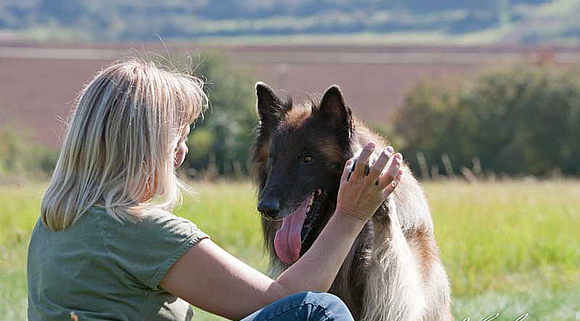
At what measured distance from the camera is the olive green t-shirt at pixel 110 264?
3158 millimetres

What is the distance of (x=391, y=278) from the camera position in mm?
4496

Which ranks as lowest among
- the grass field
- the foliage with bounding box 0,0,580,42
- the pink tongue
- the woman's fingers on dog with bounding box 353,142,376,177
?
the foliage with bounding box 0,0,580,42

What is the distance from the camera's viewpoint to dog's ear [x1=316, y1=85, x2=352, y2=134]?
4.40 m

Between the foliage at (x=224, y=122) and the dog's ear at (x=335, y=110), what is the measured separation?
40087 mm

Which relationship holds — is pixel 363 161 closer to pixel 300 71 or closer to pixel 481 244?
pixel 481 244

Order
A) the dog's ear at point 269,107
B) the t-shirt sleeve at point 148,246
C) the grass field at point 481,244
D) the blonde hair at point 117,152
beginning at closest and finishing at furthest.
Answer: the t-shirt sleeve at point 148,246, the blonde hair at point 117,152, the dog's ear at point 269,107, the grass field at point 481,244

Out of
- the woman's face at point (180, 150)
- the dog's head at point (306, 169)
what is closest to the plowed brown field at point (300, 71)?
the dog's head at point (306, 169)

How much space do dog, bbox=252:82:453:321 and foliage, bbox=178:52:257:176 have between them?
39966 mm

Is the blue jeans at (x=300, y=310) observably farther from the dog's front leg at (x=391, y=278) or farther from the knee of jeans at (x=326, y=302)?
the dog's front leg at (x=391, y=278)

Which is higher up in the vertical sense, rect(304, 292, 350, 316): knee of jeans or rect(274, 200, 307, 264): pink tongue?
rect(304, 292, 350, 316): knee of jeans

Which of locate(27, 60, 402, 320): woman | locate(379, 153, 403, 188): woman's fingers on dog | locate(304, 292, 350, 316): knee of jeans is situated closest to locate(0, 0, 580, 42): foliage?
locate(379, 153, 403, 188): woman's fingers on dog

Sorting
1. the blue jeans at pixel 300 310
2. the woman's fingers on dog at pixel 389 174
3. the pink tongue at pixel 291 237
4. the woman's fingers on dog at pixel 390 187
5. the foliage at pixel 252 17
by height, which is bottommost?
the foliage at pixel 252 17

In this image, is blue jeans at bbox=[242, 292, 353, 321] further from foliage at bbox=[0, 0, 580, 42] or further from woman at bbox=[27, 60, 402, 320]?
foliage at bbox=[0, 0, 580, 42]

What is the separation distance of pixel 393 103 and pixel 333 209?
2297 inches
